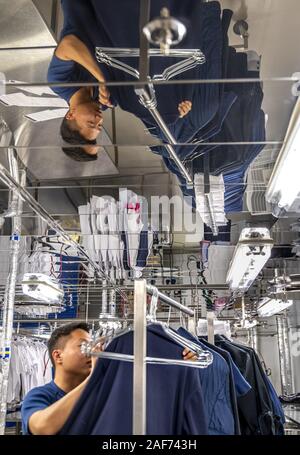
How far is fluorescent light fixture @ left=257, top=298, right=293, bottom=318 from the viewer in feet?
14.1

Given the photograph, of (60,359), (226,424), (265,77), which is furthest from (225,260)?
(265,77)

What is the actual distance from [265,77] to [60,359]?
132 cm

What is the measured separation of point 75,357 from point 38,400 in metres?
0.23

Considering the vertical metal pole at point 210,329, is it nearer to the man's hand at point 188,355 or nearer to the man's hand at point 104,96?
the man's hand at point 188,355

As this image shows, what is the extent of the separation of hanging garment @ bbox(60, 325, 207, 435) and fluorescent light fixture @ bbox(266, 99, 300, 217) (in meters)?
0.78

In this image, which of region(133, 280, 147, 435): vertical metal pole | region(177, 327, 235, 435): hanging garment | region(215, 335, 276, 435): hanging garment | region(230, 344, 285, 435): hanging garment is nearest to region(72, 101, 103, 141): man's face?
region(133, 280, 147, 435): vertical metal pole

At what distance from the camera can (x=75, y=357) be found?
1718 mm

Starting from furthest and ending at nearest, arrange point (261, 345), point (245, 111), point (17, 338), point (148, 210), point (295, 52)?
point (261, 345), point (17, 338), point (148, 210), point (245, 111), point (295, 52)

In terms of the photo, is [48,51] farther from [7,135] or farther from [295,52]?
[295,52]

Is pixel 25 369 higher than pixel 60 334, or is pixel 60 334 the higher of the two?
pixel 60 334

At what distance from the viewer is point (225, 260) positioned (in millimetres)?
3957

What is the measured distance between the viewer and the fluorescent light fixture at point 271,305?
4305mm

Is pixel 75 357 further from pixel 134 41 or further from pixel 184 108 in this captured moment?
pixel 134 41

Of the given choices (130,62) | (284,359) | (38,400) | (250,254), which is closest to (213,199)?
(250,254)
